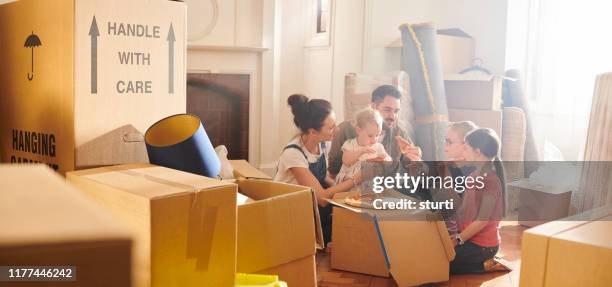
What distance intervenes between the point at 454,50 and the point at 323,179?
1.97 m

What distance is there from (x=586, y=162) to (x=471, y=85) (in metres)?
1.03

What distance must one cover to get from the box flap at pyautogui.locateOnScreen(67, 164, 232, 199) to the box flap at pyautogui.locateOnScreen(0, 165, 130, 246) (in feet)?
2.76

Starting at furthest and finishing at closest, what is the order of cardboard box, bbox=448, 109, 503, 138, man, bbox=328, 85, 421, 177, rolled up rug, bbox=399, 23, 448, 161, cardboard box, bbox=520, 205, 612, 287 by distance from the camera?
1. cardboard box, bbox=448, 109, 503, 138
2. rolled up rug, bbox=399, 23, 448, 161
3. man, bbox=328, 85, 421, 177
4. cardboard box, bbox=520, 205, 612, 287

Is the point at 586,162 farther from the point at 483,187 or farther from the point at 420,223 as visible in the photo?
the point at 420,223

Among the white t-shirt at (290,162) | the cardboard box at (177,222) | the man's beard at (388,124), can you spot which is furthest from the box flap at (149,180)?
the man's beard at (388,124)

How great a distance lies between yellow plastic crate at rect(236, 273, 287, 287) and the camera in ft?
5.69

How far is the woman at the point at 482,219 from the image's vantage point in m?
3.30

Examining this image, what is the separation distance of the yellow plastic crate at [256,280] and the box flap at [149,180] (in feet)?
1.07

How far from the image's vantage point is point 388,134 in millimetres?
4035

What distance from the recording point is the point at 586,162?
4008mm

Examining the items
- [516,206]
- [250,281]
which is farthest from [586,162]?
[250,281]

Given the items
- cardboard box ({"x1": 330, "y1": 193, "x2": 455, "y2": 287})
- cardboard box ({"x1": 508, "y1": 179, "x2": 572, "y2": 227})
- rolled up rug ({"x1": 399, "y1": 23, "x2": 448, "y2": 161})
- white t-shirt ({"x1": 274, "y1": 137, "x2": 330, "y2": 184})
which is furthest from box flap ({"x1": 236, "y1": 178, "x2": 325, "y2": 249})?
cardboard box ({"x1": 508, "y1": 179, "x2": 572, "y2": 227})

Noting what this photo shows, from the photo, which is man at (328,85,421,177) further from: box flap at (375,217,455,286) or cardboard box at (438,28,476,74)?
cardboard box at (438,28,476,74)

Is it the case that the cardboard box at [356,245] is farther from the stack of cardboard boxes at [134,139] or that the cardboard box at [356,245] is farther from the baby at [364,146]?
the stack of cardboard boxes at [134,139]
